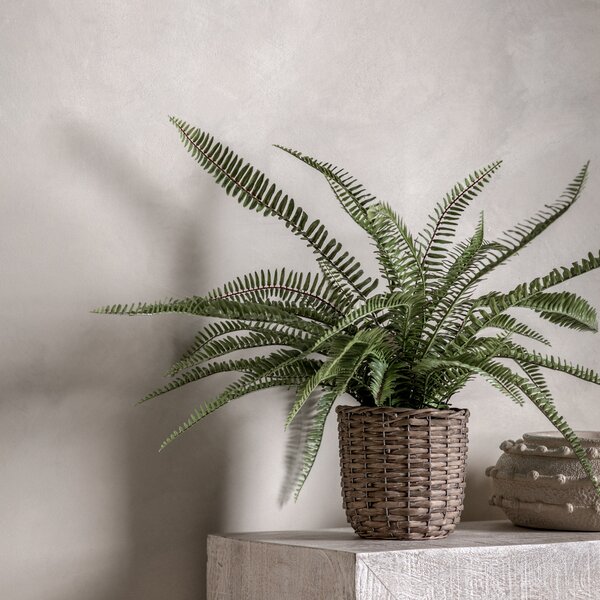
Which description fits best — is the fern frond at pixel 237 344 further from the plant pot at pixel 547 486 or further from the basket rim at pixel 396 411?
the plant pot at pixel 547 486

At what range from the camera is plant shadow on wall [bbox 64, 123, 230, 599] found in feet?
4.81

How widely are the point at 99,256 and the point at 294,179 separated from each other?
42 cm

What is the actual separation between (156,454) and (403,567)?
482 millimetres

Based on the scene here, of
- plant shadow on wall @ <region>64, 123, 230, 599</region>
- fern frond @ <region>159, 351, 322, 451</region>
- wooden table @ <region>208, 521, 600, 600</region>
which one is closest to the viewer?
wooden table @ <region>208, 521, 600, 600</region>

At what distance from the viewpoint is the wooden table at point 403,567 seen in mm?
1216

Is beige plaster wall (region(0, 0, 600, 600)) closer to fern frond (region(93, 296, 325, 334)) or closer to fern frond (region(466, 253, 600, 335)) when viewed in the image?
fern frond (region(93, 296, 325, 334))

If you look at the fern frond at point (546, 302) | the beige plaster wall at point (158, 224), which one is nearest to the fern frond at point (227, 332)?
the beige plaster wall at point (158, 224)

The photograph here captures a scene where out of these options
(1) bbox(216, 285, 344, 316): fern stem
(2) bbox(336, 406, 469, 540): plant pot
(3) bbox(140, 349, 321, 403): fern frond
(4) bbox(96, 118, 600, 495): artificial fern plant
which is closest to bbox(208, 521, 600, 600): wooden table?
(2) bbox(336, 406, 469, 540): plant pot

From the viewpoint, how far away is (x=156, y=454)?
1491 millimetres

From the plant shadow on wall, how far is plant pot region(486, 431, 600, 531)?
515 mm

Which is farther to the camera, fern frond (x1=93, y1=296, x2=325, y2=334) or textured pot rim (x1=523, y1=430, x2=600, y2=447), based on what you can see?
textured pot rim (x1=523, y1=430, x2=600, y2=447)

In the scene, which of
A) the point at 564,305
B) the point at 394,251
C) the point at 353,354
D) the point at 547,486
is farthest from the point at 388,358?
the point at 547,486

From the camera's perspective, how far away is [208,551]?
4.82 feet

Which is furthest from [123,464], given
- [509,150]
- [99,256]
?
[509,150]
